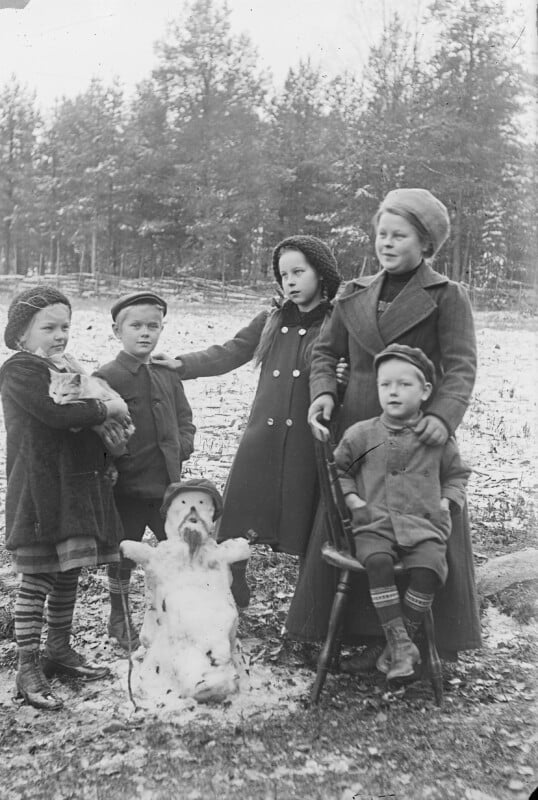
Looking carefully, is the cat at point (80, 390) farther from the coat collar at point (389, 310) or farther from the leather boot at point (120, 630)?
the coat collar at point (389, 310)

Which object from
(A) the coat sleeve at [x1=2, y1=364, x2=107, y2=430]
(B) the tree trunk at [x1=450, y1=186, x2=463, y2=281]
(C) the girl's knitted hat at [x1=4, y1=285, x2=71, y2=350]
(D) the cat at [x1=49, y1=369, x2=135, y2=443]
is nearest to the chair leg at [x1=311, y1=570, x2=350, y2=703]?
(D) the cat at [x1=49, y1=369, x2=135, y2=443]

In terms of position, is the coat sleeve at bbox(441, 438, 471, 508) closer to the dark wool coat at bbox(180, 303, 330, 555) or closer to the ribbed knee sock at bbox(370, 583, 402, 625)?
the ribbed knee sock at bbox(370, 583, 402, 625)

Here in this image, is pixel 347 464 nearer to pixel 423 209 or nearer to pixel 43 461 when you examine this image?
pixel 423 209

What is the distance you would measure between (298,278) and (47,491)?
1.34m

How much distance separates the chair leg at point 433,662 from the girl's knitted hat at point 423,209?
1.42m

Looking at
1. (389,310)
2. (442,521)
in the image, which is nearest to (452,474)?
(442,521)

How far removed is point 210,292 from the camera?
3.61m

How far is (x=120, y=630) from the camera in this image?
3.30 meters

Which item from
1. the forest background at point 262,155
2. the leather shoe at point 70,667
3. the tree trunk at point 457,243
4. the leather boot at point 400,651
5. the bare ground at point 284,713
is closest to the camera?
the bare ground at point 284,713

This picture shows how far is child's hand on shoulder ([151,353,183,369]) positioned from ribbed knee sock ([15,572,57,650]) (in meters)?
0.99

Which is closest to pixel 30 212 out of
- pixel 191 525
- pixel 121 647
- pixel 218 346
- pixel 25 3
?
pixel 25 3

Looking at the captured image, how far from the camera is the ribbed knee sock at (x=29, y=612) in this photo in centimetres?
295

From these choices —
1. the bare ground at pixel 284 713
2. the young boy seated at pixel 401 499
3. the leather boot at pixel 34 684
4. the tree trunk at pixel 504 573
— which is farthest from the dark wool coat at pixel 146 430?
the tree trunk at pixel 504 573

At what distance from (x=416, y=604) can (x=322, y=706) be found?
529mm
